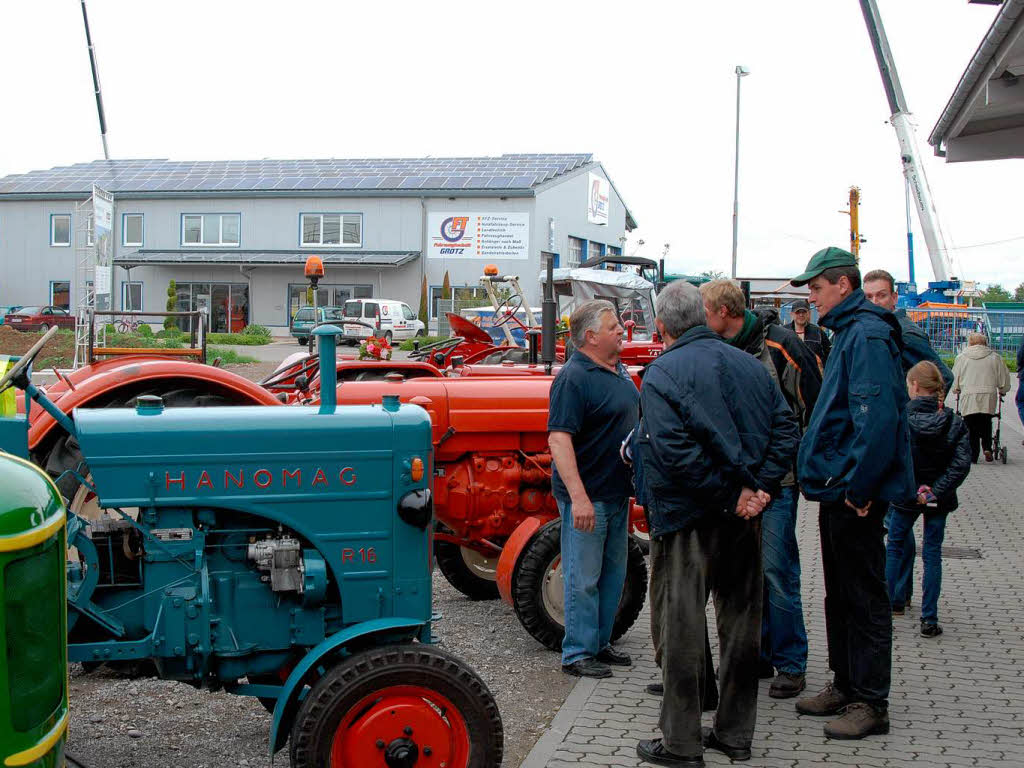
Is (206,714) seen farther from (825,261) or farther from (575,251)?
(575,251)

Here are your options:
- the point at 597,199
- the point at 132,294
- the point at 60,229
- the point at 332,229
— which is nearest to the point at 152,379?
the point at 332,229

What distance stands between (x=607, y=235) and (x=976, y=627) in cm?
4323

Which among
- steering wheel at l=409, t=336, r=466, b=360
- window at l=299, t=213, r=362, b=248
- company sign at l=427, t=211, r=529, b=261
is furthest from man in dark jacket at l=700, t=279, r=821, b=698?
window at l=299, t=213, r=362, b=248

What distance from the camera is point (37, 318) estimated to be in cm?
3744

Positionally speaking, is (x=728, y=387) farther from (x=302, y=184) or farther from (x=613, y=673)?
(x=302, y=184)

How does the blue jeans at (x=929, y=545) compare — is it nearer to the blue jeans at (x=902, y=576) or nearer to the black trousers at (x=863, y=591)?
the blue jeans at (x=902, y=576)

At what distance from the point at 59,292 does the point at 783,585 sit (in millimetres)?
42474

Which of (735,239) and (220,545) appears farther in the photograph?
(735,239)

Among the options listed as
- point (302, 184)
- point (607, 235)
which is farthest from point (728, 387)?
point (607, 235)

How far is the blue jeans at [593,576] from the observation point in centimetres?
489

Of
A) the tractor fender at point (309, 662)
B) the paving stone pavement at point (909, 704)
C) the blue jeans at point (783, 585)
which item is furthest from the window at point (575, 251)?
the tractor fender at point (309, 662)

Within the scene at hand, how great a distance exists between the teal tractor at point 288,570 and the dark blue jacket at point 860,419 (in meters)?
1.61

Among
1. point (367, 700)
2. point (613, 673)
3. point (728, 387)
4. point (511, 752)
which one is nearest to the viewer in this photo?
point (367, 700)

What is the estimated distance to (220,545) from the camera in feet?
11.6
